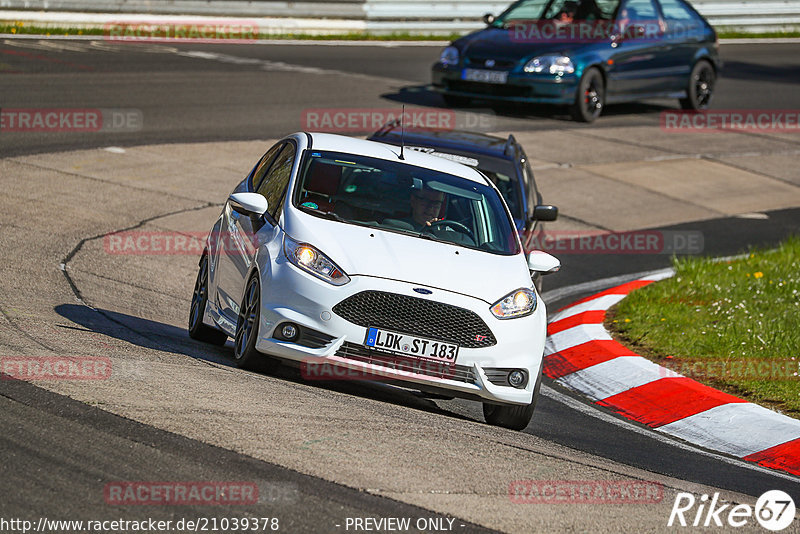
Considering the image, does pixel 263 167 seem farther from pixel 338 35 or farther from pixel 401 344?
pixel 338 35

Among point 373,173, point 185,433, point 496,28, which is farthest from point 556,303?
point 496,28

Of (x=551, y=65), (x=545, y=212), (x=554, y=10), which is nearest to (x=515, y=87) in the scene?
(x=551, y=65)

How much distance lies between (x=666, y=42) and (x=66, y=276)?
1411cm

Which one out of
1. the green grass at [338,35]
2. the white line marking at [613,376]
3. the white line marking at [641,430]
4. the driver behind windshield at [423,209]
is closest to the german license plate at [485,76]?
the green grass at [338,35]

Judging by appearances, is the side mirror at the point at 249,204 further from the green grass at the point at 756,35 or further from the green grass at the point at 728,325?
the green grass at the point at 756,35

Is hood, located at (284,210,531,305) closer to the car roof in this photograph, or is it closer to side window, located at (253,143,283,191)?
side window, located at (253,143,283,191)

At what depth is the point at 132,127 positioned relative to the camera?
54.4 feet

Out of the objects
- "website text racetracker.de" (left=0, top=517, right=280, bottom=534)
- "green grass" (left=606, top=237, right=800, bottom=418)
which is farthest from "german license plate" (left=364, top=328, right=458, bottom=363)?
"green grass" (left=606, top=237, right=800, bottom=418)

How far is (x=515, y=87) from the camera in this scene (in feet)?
63.0

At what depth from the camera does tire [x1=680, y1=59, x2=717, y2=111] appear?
22.1 m

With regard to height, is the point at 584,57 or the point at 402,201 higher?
the point at 402,201

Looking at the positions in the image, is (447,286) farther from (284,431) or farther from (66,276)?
(66,276)

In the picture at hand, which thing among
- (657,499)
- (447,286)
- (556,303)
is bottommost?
(556,303)

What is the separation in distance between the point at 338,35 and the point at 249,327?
849 inches
